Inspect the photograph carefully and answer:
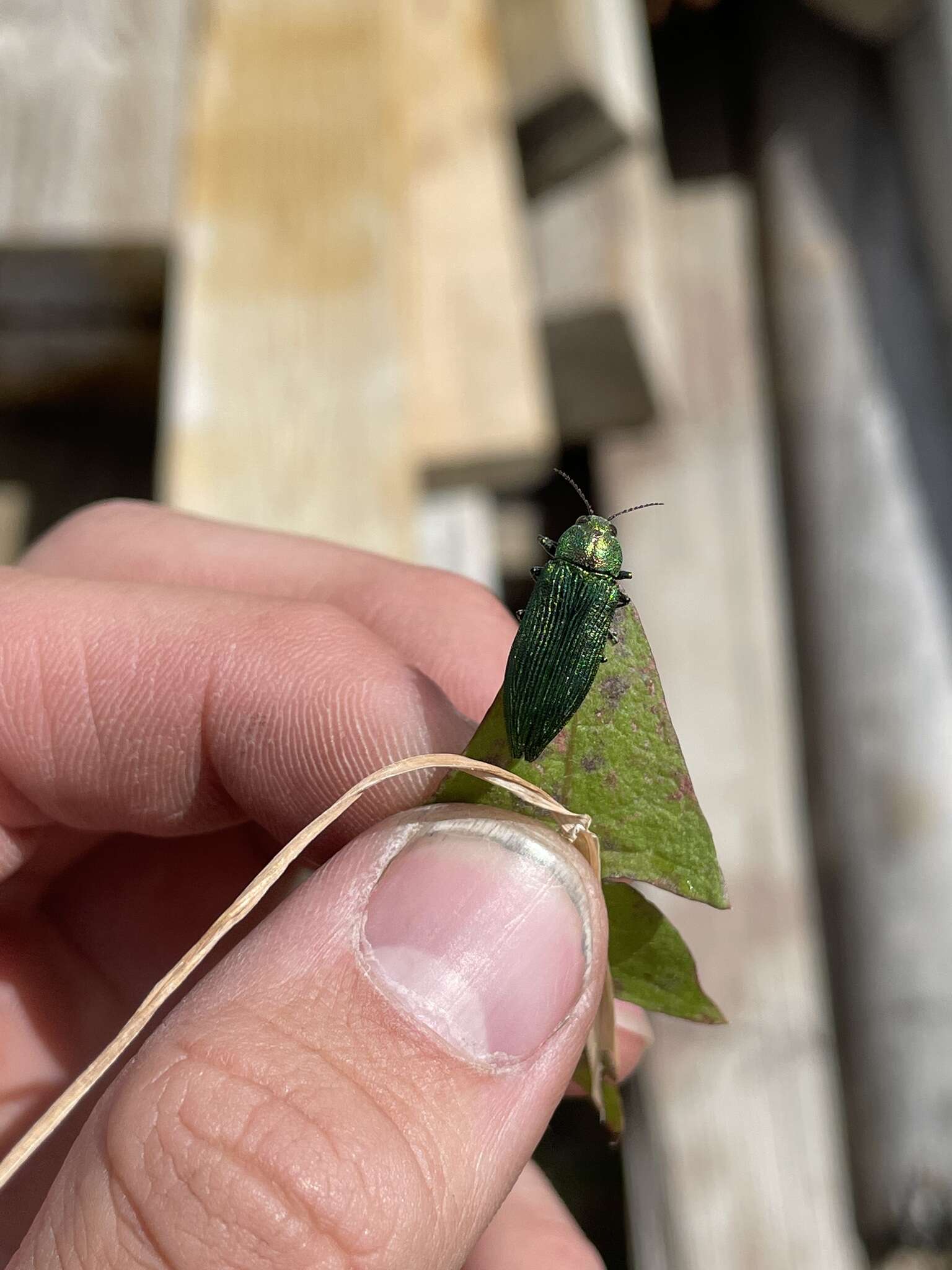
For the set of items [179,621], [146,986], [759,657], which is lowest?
[146,986]

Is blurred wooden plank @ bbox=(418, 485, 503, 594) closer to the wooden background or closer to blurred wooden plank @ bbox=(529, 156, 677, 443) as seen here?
the wooden background

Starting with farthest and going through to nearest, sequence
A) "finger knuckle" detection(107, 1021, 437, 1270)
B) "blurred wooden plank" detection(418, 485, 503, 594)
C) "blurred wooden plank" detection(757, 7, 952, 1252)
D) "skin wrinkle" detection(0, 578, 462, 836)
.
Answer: "blurred wooden plank" detection(418, 485, 503, 594), "blurred wooden plank" detection(757, 7, 952, 1252), "skin wrinkle" detection(0, 578, 462, 836), "finger knuckle" detection(107, 1021, 437, 1270)

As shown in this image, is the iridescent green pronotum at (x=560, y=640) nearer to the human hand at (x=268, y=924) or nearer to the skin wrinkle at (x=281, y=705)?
the human hand at (x=268, y=924)

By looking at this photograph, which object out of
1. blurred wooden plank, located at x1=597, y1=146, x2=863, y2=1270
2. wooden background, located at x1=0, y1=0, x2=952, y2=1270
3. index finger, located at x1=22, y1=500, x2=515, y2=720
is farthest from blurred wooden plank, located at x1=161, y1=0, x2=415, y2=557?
blurred wooden plank, located at x1=597, y1=146, x2=863, y2=1270

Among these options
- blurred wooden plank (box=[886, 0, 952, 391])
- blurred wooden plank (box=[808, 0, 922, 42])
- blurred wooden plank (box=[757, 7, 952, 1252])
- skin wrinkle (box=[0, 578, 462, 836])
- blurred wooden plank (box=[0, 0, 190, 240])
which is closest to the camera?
skin wrinkle (box=[0, 578, 462, 836])

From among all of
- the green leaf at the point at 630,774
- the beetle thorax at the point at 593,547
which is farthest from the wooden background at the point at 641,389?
the green leaf at the point at 630,774

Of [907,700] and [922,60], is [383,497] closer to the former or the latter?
[907,700]

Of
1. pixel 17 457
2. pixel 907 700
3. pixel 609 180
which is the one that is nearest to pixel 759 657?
pixel 907 700
